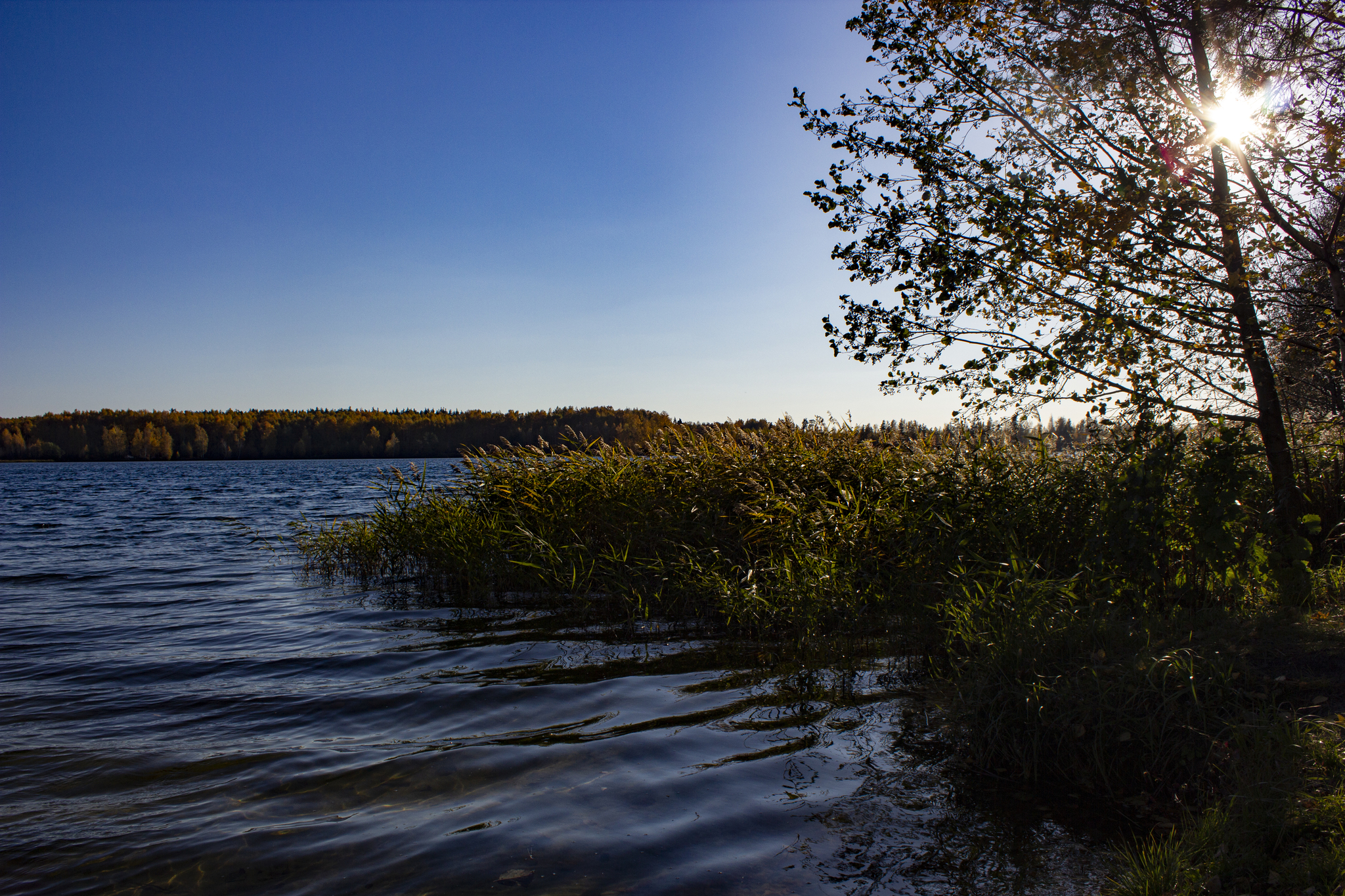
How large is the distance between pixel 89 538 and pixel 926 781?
24413 millimetres

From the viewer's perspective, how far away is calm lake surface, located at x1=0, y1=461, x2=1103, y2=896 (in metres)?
3.90

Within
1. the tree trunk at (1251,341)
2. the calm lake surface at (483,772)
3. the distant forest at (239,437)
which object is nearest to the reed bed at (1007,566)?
the tree trunk at (1251,341)

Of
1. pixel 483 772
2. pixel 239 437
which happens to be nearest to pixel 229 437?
pixel 239 437

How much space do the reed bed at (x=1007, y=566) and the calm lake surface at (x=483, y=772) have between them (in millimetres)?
547

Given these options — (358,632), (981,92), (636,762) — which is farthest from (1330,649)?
(358,632)

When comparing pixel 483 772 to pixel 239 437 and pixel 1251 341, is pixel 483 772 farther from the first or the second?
pixel 239 437

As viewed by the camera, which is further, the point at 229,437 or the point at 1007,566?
the point at 229,437

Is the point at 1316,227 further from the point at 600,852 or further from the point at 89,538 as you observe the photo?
the point at 89,538

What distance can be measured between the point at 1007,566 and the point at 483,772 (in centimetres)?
469

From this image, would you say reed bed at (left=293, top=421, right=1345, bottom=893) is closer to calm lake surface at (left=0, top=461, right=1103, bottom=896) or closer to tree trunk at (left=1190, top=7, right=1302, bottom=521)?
tree trunk at (left=1190, top=7, right=1302, bottom=521)

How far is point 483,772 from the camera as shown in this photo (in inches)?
204

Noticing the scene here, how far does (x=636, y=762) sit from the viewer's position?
5.21m

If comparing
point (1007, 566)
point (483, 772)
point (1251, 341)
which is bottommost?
point (483, 772)

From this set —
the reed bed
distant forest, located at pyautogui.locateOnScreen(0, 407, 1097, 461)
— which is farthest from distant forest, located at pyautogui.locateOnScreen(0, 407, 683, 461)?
the reed bed
